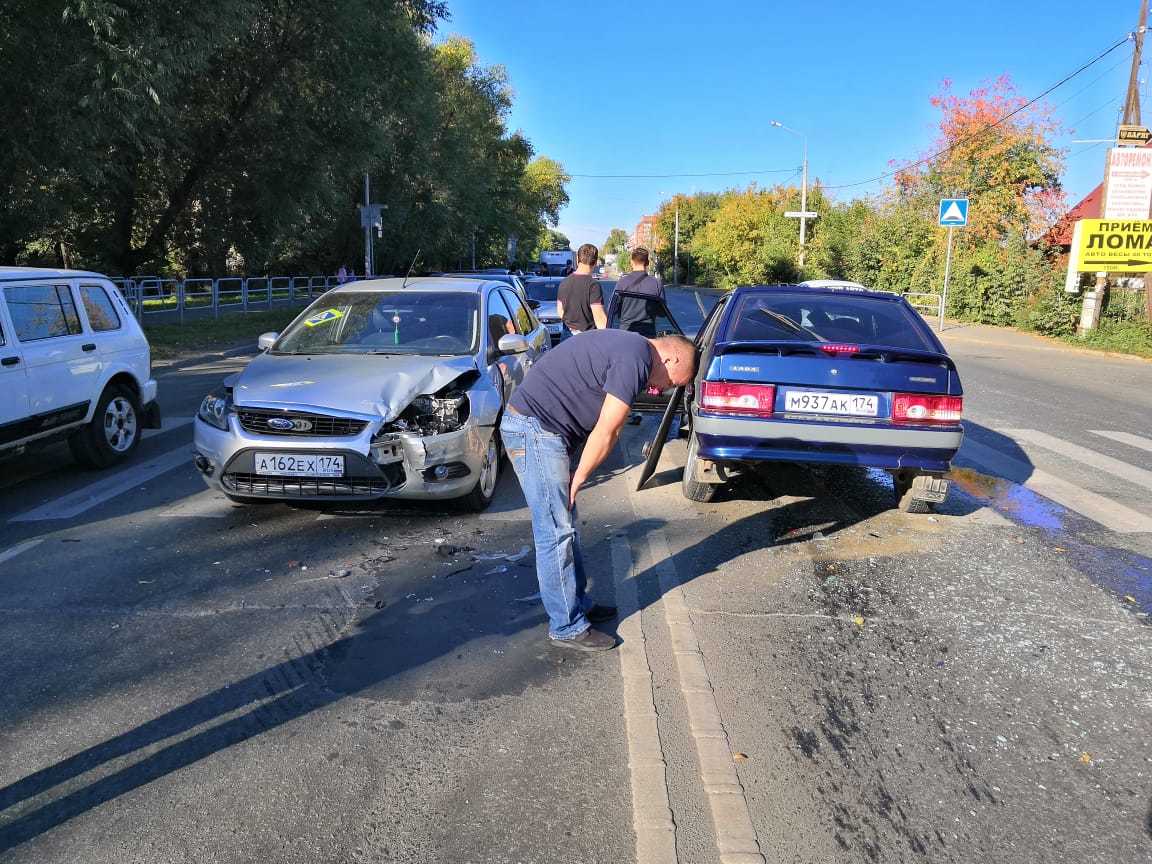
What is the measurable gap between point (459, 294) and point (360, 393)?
6.00ft

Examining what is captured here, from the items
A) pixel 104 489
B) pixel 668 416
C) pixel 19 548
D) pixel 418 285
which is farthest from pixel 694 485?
pixel 104 489

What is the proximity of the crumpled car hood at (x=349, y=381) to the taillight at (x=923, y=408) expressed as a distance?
2882 millimetres

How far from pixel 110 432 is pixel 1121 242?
22.6 meters

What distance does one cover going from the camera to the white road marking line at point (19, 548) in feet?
17.0

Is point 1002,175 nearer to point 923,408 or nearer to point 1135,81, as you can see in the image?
point 1135,81

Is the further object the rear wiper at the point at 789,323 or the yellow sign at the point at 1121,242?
the yellow sign at the point at 1121,242

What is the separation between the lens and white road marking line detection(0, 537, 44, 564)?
518 cm

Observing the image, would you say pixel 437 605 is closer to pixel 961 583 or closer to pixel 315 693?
pixel 315 693

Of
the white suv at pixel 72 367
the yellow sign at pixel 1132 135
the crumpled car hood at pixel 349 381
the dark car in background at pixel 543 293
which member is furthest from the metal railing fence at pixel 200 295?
the yellow sign at pixel 1132 135

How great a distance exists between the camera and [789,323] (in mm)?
6336

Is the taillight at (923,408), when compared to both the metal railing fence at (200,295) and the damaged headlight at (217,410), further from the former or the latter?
the metal railing fence at (200,295)

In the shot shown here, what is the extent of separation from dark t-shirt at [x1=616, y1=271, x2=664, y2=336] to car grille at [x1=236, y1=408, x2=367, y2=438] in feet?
13.4

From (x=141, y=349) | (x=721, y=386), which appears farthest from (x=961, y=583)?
(x=141, y=349)

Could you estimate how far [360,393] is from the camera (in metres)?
5.56
